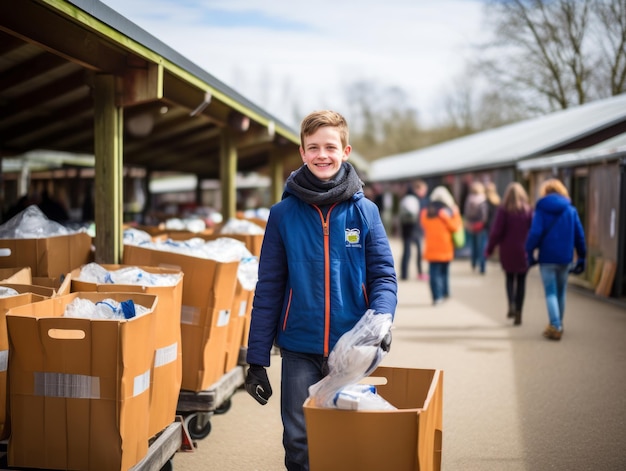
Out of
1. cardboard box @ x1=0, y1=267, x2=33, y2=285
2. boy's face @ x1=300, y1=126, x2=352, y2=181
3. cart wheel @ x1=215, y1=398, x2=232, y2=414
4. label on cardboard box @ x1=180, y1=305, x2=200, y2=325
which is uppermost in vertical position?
boy's face @ x1=300, y1=126, x2=352, y2=181

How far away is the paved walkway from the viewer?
463 centimetres

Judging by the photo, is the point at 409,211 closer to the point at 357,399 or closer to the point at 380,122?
the point at 357,399

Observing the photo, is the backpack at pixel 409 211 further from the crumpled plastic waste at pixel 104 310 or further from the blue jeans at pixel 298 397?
the blue jeans at pixel 298 397

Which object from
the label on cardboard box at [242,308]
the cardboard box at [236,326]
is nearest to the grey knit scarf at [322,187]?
the cardboard box at [236,326]

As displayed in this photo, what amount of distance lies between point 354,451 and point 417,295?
9890mm

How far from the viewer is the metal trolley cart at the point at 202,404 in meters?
4.82

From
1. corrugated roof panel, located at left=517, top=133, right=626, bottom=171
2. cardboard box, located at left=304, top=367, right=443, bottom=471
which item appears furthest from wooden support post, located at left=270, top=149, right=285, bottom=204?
cardboard box, located at left=304, top=367, right=443, bottom=471

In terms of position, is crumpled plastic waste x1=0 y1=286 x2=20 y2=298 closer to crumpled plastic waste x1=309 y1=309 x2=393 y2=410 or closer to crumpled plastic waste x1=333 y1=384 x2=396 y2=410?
crumpled plastic waste x1=309 y1=309 x2=393 y2=410

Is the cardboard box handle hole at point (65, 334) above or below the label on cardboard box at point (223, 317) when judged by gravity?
above

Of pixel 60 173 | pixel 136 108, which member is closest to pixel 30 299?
pixel 136 108

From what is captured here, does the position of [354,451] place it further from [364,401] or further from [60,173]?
[60,173]

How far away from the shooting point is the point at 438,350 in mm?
7801

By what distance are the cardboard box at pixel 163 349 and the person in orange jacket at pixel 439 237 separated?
692cm

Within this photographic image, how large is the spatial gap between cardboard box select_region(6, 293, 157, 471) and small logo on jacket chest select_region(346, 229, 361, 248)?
106cm
